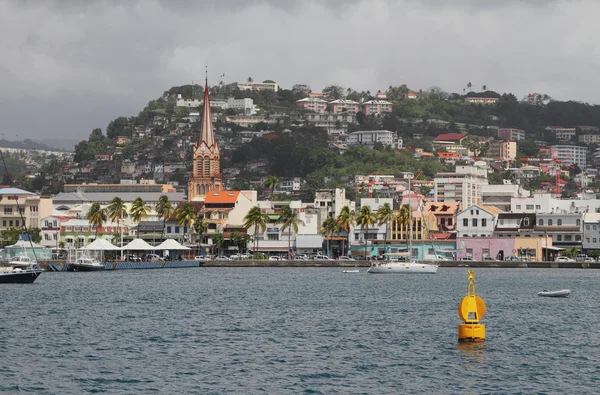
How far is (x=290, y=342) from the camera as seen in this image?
48.3m

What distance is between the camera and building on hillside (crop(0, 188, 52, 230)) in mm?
158250

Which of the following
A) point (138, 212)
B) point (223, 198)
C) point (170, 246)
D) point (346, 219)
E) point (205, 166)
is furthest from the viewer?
point (205, 166)

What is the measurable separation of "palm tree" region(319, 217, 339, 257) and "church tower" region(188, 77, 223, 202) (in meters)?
36.7

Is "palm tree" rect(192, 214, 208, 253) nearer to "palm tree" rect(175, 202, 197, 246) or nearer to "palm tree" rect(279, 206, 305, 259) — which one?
"palm tree" rect(175, 202, 197, 246)

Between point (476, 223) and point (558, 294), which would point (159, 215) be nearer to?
point (476, 223)

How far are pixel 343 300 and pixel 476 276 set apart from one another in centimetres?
3768

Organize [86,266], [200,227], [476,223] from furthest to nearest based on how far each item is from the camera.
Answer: [200,227] → [476,223] → [86,266]

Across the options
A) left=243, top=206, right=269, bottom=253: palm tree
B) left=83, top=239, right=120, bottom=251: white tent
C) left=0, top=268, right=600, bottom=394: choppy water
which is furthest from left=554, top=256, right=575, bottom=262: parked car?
left=83, top=239, right=120, bottom=251: white tent

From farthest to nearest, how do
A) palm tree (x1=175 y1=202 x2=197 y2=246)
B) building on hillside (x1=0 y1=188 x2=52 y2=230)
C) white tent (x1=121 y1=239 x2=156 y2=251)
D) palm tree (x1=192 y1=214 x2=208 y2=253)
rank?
building on hillside (x1=0 y1=188 x2=52 y2=230) → palm tree (x1=175 y1=202 x2=197 y2=246) → palm tree (x1=192 y1=214 x2=208 y2=253) → white tent (x1=121 y1=239 x2=156 y2=251)

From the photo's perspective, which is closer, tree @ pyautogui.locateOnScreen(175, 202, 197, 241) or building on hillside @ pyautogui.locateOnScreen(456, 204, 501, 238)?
building on hillside @ pyautogui.locateOnScreen(456, 204, 501, 238)

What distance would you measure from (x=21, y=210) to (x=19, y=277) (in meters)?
70.4

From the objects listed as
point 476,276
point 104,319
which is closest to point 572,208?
point 476,276

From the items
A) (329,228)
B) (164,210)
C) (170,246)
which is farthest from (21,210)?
(329,228)

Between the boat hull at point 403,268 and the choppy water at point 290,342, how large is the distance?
29844 mm
